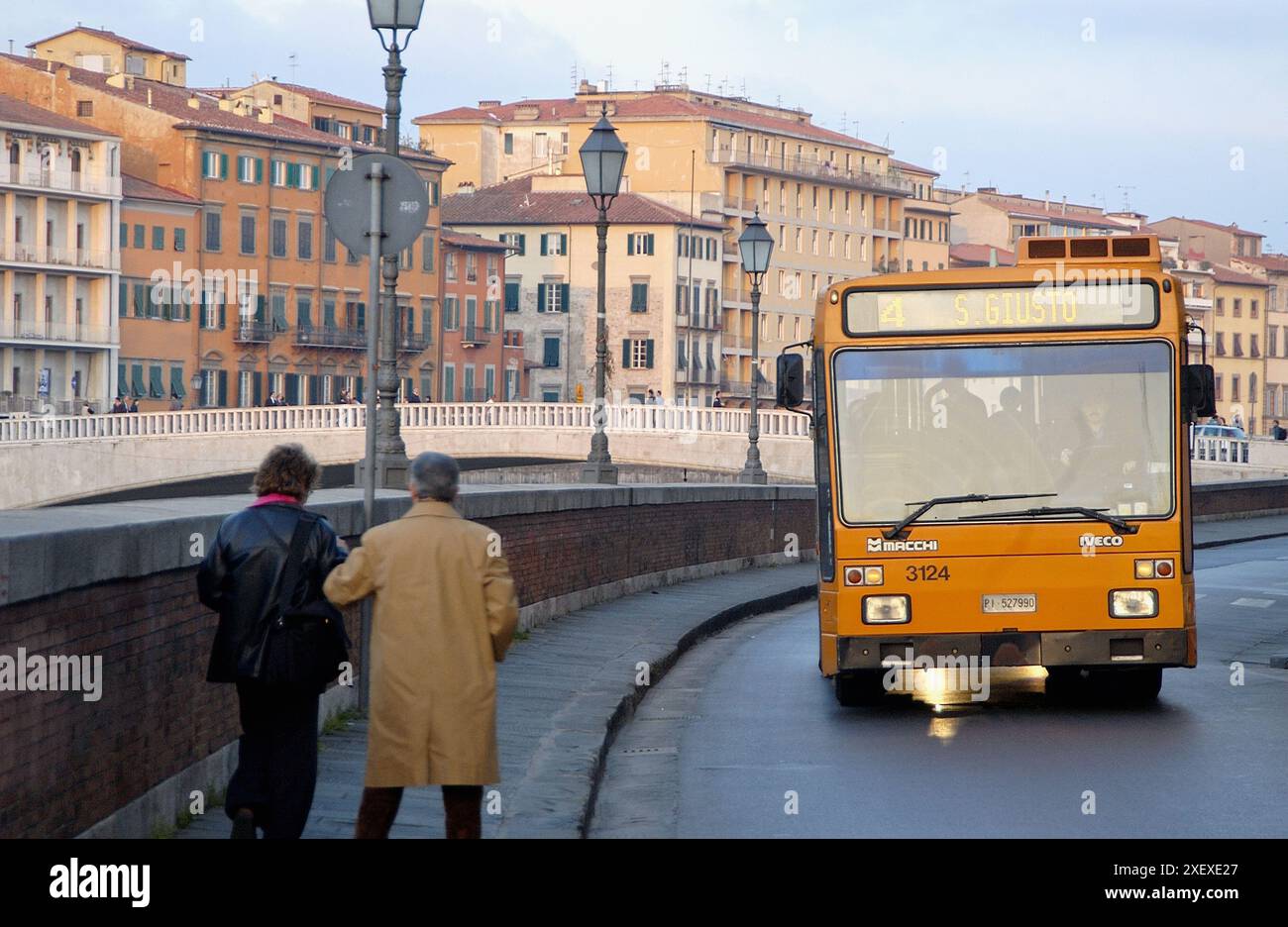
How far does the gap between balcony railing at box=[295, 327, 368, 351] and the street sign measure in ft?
302

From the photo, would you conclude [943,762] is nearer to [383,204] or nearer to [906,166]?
[383,204]

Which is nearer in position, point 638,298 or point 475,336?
point 475,336

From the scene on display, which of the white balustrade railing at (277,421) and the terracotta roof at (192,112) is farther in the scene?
the terracotta roof at (192,112)

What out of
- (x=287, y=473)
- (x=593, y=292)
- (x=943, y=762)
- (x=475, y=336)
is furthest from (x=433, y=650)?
(x=593, y=292)

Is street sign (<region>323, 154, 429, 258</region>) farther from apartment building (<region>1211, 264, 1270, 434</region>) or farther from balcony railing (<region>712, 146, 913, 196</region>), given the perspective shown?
apartment building (<region>1211, 264, 1270, 434</region>)

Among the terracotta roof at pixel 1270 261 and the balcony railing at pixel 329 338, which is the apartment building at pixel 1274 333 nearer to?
the terracotta roof at pixel 1270 261

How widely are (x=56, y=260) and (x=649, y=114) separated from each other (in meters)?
47.9


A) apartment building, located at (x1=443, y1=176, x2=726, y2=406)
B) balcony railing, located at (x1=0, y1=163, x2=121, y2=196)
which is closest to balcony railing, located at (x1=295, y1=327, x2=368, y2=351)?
balcony railing, located at (x1=0, y1=163, x2=121, y2=196)

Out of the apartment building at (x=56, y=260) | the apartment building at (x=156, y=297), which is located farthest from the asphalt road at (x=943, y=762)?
the apartment building at (x=156, y=297)

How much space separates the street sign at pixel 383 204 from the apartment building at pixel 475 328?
10157 centimetres

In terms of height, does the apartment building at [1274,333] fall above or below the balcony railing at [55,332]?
→ above

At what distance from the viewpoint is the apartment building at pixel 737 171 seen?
436ft

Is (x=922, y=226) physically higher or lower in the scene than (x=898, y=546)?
higher

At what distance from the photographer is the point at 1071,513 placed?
14031 millimetres
